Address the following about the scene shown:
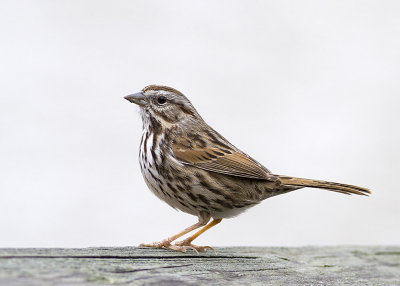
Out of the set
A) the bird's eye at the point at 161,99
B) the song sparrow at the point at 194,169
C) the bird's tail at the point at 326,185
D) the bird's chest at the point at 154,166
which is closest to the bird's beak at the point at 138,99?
the song sparrow at the point at 194,169

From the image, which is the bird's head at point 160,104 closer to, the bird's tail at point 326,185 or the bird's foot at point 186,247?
the bird's tail at point 326,185

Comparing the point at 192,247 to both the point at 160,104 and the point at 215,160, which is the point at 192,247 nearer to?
the point at 215,160

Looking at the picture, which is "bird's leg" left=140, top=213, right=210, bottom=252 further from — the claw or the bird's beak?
the bird's beak

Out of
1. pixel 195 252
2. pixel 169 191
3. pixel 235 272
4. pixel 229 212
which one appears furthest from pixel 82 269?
pixel 229 212

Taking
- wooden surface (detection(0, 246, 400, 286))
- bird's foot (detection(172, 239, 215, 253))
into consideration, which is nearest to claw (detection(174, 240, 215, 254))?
bird's foot (detection(172, 239, 215, 253))

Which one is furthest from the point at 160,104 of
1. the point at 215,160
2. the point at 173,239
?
the point at 173,239

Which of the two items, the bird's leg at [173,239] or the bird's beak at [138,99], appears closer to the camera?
the bird's leg at [173,239]

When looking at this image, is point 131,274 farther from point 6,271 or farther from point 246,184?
point 246,184
